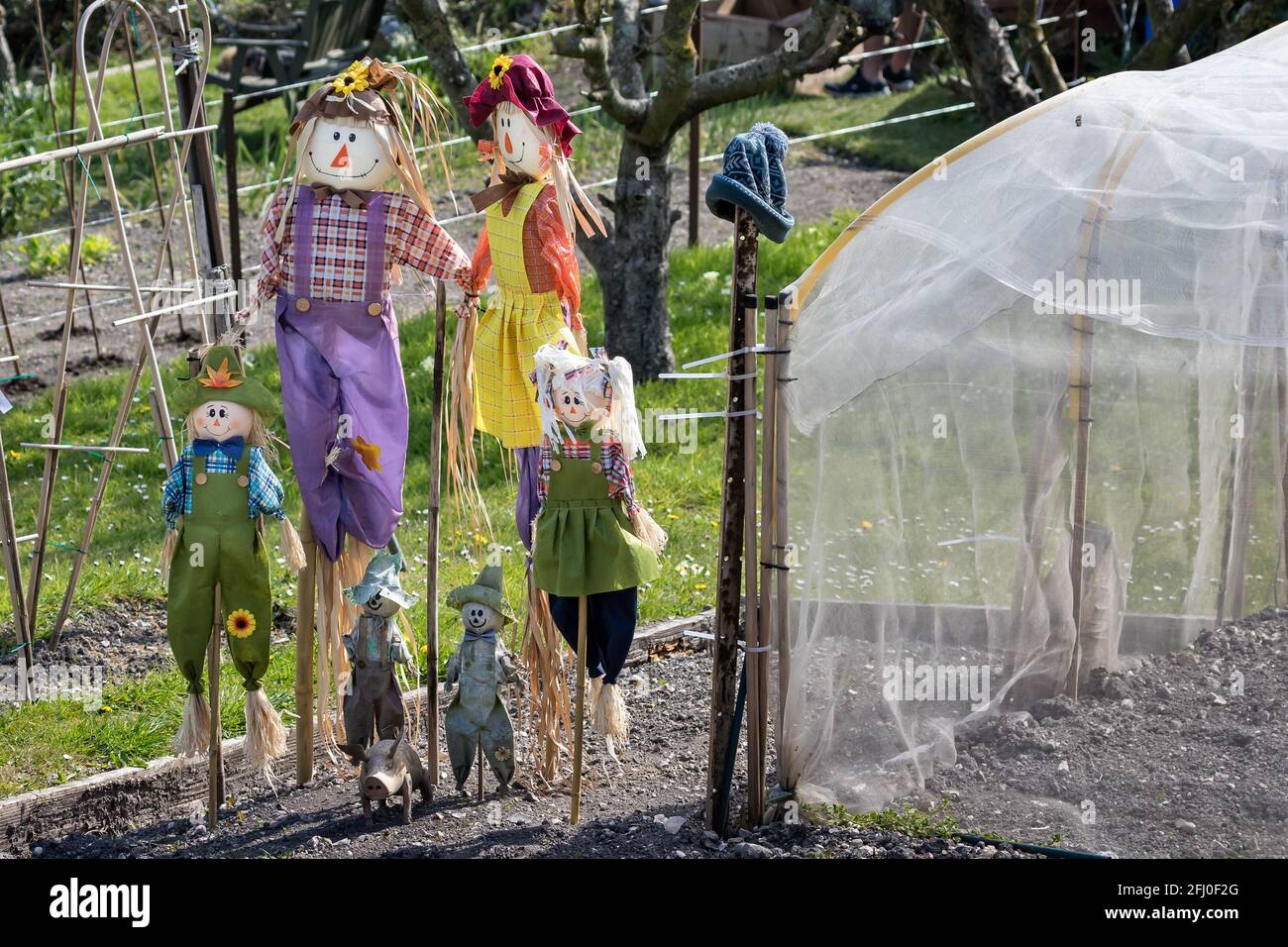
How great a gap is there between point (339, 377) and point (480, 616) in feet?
2.35

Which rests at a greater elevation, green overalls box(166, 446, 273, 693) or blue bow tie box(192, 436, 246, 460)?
blue bow tie box(192, 436, 246, 460)

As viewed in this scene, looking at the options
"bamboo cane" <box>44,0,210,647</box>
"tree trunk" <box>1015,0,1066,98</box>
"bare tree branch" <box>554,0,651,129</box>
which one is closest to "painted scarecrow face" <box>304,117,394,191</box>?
"bamboo cane" <box>44,0,210,647</box>

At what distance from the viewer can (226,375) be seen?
379 centimetres

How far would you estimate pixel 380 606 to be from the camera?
3998 millimetres


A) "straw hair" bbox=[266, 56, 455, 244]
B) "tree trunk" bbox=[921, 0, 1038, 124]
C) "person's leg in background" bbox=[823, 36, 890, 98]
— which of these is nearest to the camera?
"straw hair" bbox=[266, 56, 455, 244]

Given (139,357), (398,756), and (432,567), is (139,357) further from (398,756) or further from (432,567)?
(398,756)

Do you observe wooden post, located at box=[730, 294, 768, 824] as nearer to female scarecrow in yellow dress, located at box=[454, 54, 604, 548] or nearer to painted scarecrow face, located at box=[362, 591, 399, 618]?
female scarecrow in yellow dress, located at box=[454, 54, 604, 548]

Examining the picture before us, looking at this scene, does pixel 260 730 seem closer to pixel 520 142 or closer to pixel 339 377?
pixel 339 377

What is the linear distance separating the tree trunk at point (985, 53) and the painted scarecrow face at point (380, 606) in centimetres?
390

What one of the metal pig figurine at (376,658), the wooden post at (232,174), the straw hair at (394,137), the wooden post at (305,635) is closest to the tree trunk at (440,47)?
the wooden post at (232,174)

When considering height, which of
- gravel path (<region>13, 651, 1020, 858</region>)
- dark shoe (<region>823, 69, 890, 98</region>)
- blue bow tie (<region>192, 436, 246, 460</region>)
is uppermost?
dark shoe (<region>823, 69, 890, 98</region>)

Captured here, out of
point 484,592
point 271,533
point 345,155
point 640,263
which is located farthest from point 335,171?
point 640,263

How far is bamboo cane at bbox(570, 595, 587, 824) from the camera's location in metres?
3.74

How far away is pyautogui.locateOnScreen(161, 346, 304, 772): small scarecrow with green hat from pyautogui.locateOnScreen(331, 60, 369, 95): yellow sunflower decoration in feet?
2.34
